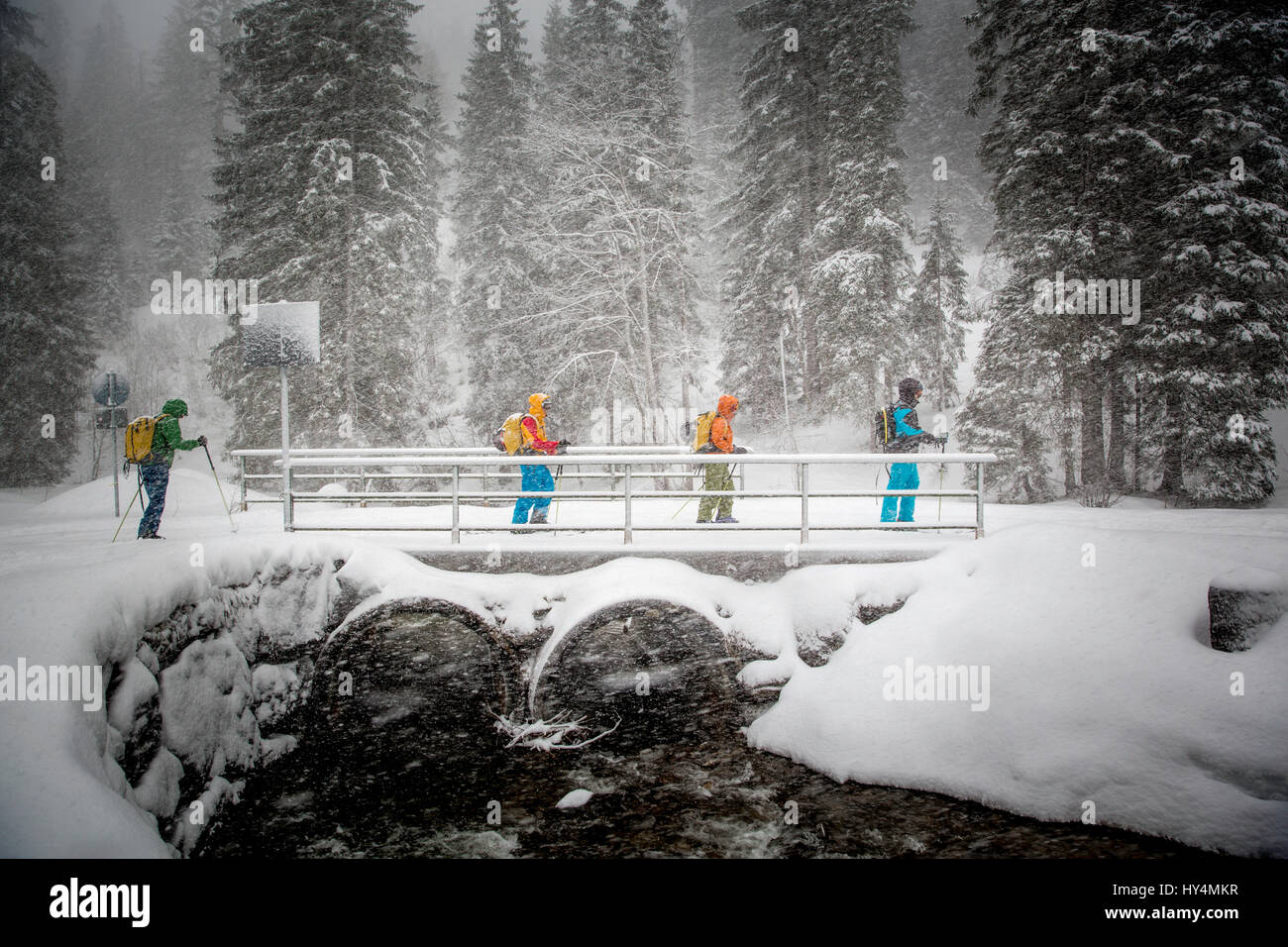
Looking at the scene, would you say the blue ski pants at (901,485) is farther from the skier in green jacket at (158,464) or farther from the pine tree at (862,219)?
the pine tree at (862,219)

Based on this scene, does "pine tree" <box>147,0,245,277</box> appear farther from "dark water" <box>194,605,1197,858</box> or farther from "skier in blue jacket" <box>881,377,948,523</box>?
"skier in blue jacket" <box>881,377,948,523</box>

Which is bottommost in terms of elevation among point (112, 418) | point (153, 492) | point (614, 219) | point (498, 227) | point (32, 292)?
point (153, 492)

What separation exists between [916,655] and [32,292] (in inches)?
1149

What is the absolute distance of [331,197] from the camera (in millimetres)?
15172

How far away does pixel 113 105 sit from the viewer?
45.6m

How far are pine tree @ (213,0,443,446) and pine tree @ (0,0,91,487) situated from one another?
9.66 meters

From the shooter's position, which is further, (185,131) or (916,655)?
(185,131)

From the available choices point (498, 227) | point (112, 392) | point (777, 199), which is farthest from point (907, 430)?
point (498, 227)

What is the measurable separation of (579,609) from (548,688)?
2.88 ft

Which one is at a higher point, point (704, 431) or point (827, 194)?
point (827, 194)

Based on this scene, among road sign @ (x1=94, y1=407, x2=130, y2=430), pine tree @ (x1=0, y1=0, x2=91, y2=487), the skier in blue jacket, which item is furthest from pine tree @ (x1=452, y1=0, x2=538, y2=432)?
pine tree @ (x1=0, y1=0, x2=91, y2=487)

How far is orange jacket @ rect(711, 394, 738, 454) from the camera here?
809cm

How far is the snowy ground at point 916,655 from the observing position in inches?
159

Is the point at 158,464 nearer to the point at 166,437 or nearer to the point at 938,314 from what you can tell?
the point at 166,437
